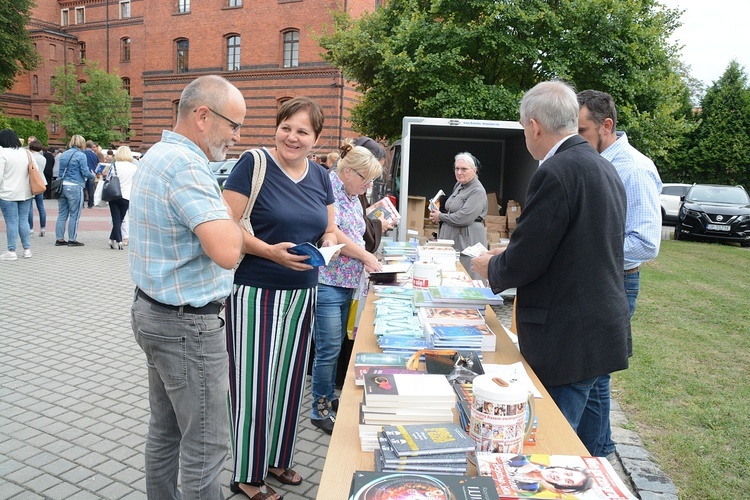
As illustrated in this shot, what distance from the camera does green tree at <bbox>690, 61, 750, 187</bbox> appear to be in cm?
2875

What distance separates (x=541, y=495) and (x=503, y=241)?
6662 millimetres

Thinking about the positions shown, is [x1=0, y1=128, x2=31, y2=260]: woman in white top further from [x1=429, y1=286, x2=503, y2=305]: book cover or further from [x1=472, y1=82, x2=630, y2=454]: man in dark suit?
[x1=472, y1=82, x2=630, y2=454]: man in dark suit

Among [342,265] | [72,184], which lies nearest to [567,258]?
[342,265]

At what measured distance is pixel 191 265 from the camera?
2.06m

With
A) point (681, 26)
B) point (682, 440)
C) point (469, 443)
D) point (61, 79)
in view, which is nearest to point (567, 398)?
point (469, 443)

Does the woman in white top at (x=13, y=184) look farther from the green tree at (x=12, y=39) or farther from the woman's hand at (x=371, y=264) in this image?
the green tree at (x=12, y=39)

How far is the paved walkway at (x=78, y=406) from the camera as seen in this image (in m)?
3.17

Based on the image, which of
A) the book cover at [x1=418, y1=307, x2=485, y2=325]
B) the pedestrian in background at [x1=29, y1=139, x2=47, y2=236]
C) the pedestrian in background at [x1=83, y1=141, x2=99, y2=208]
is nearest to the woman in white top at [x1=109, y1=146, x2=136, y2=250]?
the pedestrian in background at [x1=29, y1=139, x2=47, y2=236]

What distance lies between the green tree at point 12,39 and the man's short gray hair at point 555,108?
100 ft

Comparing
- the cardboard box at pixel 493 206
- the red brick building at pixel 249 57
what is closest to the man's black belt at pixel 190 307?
the cardboard box at pixel 493 206

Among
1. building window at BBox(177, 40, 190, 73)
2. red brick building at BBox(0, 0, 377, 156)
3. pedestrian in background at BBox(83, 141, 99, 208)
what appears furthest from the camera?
building window at BBox(177, 40, 190, 73)

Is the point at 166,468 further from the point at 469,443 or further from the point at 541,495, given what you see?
the point at 541,495

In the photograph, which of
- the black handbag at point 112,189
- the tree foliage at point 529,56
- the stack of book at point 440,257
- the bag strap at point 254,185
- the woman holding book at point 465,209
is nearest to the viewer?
the bag strap at point 254,185

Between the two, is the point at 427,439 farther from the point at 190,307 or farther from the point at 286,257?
the point at 286,257
